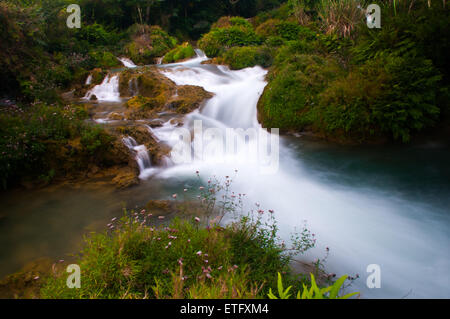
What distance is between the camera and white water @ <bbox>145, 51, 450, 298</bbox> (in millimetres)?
3557

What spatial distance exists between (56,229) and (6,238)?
0.76 metres

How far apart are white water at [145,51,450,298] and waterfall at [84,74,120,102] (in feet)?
16.1

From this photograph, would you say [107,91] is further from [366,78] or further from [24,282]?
[366,78]

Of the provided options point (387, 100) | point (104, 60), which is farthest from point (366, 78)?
point (104, 60)

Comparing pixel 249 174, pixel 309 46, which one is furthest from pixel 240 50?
pixel 249 174

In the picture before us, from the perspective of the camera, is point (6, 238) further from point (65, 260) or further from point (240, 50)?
point (240, 50)

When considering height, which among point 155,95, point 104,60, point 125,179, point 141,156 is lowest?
point 125,179

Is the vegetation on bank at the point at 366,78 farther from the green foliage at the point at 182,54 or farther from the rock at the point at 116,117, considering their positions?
the green foliage at the point at 182,54

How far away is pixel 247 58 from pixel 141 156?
399 inches

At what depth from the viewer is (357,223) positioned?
468cm

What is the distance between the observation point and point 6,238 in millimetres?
4355

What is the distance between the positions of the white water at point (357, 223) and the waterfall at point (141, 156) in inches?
18.5

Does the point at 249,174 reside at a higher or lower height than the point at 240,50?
lower

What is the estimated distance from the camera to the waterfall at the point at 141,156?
6.71m
